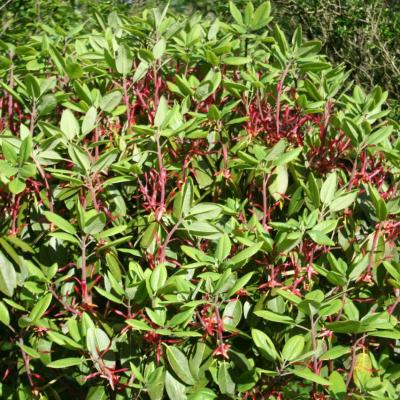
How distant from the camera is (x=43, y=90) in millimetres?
2316

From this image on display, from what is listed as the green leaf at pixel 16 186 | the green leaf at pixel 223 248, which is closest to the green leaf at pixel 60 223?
the green leaf at pixel 16 186

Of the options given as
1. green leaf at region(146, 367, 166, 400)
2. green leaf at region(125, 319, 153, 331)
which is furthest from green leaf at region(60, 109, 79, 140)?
green leaf at region(146, 367, 166, 400)

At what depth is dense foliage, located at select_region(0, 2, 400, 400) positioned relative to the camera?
6.62ft

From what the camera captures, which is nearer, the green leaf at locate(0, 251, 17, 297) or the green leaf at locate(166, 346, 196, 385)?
the green leaf at locate(166, 346, 196, 385)

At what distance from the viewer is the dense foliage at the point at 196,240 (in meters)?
2.02

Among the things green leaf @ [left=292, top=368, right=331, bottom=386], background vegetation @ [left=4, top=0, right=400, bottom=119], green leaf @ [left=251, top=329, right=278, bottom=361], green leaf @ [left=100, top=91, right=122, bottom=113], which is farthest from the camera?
background vegetation @ [left=4, top=0, right=400, bottom=119]

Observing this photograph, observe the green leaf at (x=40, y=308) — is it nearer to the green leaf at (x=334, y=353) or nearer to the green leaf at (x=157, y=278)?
the green leaf at (x=157, y=278)

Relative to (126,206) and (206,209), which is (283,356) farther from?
(126,206)

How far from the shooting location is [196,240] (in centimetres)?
220

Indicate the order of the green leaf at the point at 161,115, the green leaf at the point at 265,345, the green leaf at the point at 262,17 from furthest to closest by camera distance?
the green leaf at the point at 262,17 < the green leaf at the point at 161,115 < the green leaf at the point at 265,345

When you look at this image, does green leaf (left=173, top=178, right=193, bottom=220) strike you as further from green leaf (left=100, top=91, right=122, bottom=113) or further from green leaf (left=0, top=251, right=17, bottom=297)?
green leaf (left=0, top=251, right=17, bottom=297)

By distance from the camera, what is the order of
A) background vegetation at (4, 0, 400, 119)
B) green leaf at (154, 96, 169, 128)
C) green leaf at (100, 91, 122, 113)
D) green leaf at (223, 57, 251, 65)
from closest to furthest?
green leaf at (154, 96, 169, 128) < green leaf at (100, 91, 122, 113) < green leaf at (223, 57, 251, 65) < background vegetation at (4, 0, 400, 119)

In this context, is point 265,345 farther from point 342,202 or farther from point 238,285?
point 342,202

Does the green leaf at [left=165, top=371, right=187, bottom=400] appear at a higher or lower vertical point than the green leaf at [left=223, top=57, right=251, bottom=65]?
lower
